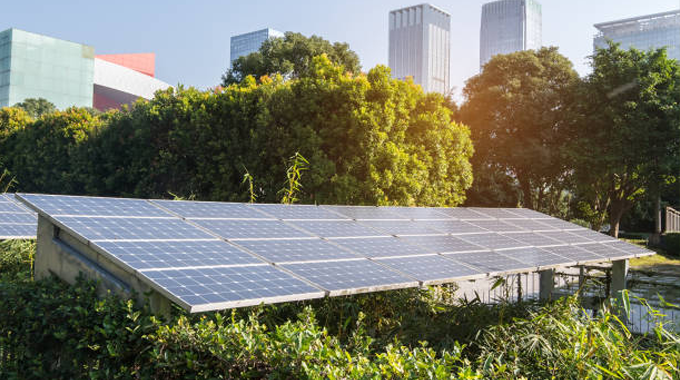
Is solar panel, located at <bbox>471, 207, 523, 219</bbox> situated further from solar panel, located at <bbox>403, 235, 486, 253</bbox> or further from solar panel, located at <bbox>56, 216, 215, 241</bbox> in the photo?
solar panel, located at <bbox>56, 216, 215, 241</bbox>

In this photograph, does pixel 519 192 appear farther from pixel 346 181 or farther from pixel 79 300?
pixel 79 300

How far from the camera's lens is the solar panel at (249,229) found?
6.50m

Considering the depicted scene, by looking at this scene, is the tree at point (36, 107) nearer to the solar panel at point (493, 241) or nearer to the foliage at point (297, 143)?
the foliage at point (297, 143)

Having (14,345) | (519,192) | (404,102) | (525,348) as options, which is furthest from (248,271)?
(519,192)

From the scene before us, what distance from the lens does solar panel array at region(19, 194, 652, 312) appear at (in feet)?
15.7

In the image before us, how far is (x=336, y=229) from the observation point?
7703 millimetres

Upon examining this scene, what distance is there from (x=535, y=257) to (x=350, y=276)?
379 cm

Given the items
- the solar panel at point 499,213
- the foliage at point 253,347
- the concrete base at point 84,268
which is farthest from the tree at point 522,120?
the concrete base at point 84,268

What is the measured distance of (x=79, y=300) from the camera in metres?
5.15

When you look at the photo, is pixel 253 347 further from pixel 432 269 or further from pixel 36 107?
pixel 36 107

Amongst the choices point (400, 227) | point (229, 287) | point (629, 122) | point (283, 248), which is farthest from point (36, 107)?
point (229, 287)

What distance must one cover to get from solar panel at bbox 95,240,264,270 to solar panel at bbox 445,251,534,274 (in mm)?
2946

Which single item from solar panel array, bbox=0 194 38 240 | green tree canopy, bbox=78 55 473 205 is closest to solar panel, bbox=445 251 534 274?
solar panel array, bbox=0 194 38 240

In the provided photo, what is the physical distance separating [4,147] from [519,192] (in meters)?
32.7
